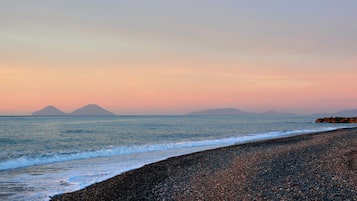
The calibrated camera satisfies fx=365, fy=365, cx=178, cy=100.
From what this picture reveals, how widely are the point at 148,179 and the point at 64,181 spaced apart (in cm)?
372

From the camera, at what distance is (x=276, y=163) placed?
1434cm

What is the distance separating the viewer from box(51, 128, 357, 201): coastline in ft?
31.9

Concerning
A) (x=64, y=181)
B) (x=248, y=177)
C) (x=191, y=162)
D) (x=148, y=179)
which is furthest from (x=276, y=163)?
(x=64, y=181)

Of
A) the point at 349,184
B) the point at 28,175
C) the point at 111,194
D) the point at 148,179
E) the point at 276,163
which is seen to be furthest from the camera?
the point at 28,175

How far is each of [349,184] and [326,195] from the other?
49.8 inches

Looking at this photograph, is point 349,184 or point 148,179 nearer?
point 349,184

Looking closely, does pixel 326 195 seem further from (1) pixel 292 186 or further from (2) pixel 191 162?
(2) pixel 191 162

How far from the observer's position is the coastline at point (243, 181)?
9.72 meters

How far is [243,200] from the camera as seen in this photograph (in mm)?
9266

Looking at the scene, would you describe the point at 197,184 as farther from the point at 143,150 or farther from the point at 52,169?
the point at 143,150

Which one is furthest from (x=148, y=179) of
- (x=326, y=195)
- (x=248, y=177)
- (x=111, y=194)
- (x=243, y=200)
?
(x=326, y=195)

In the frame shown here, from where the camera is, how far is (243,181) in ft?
37.3

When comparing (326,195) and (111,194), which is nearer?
(326,195)

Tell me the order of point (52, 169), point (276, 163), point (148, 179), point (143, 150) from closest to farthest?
point (148, 179) < point (276, 163) < point (52, 169) < point (143, 150)
